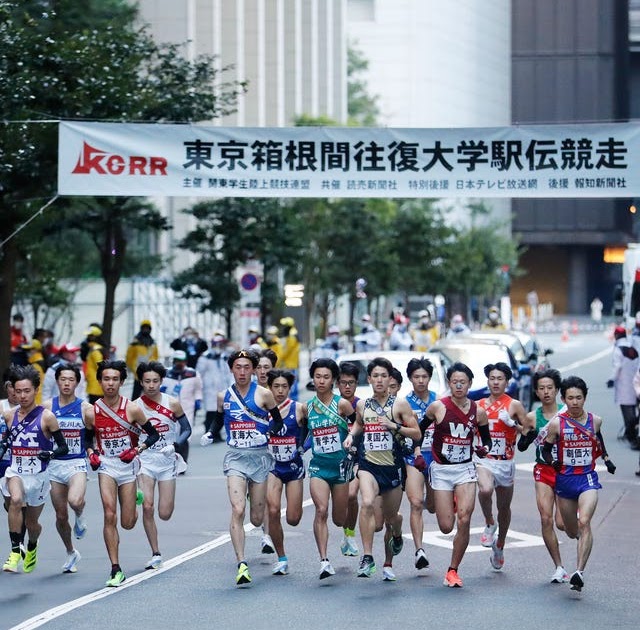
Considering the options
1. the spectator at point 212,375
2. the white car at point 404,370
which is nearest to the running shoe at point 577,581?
the white car at point 404,370

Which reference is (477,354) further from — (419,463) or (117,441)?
(117,441)

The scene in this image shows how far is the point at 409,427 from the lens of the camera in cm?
1237

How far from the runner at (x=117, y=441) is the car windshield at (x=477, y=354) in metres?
14.5

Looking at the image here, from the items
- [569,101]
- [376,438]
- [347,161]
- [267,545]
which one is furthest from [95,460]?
[569,101]

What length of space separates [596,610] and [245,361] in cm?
338

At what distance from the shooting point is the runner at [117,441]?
12312 millimetres

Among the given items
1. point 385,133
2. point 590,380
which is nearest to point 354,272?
point 590,380

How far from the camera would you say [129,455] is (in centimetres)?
1232

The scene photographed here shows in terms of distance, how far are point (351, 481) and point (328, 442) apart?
0.59 metres

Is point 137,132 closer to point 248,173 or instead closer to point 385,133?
point 248,173

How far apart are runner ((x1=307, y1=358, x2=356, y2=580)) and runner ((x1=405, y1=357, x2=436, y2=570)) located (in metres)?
0.53

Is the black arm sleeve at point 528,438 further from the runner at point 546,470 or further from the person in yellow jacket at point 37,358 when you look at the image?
the person in yellow jacket at point 37,358

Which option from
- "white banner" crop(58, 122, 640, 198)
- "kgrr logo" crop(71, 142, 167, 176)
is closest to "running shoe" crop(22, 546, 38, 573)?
Result: "white banner" crop(58, 122, 640, 198)

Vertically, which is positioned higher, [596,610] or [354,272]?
[354,272]
